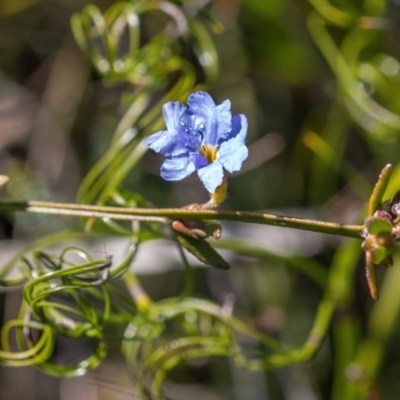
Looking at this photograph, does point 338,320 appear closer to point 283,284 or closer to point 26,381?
point 283,284

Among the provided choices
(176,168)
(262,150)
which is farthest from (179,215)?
(262,150)

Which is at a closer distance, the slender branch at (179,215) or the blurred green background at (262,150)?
the slender branch at (179,215)

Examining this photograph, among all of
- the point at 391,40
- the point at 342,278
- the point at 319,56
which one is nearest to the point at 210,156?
the point at 342,278

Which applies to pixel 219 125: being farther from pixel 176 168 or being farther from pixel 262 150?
pixel 262 150

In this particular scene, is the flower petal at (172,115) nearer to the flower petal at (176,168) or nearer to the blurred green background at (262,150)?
the flower petal at (176,168)

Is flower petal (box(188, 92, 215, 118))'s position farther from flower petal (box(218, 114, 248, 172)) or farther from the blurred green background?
the blurred green background

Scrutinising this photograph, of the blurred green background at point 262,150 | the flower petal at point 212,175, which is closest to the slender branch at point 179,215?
the flower petal at point 212,175

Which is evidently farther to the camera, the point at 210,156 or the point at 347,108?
the point at 347,108

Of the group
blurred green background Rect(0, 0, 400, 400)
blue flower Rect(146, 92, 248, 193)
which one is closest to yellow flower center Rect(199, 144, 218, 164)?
blue flower Rect(146, 92, 248, 193)
